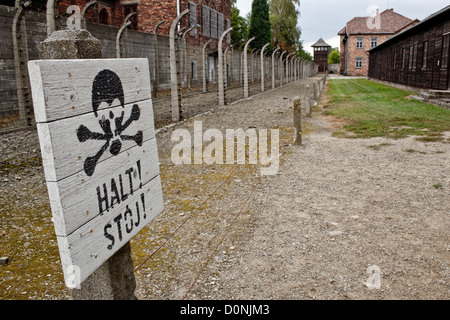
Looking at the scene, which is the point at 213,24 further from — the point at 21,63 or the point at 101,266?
the point at 101,266

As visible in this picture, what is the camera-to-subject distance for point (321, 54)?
99.2 m

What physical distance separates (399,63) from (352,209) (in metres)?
26.8

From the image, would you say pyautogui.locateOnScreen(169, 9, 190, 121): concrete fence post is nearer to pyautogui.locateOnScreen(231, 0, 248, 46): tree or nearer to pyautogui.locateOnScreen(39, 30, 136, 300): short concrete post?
pyautogui.locateOnScreen(39, 30, 136, 300): short concrete post

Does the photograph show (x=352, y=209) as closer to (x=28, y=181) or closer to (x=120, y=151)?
→ (x=120, y=151)

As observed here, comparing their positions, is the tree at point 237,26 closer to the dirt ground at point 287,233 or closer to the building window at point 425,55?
the building window at point 425,55

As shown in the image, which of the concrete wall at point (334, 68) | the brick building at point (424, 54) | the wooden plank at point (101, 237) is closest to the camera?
the wooden plank at point (101, 237)

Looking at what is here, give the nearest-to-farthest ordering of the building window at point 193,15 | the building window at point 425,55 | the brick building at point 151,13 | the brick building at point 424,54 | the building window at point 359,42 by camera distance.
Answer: the brick building at point 424,54 → the building window at point 425,55 → the brick building at point 151,13 → the building window at point 193,15 → the building window at point 359,42

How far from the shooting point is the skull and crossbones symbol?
1364 millimetres

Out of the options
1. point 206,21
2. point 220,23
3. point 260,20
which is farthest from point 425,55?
point 260,20

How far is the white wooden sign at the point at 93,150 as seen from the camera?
1220 millimetres

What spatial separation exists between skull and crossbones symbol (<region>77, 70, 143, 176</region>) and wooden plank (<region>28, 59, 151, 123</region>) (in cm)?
2

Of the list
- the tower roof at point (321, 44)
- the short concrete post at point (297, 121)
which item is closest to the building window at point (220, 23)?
the short concrete post at point (297, 121)

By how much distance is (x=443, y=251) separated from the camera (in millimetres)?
3289

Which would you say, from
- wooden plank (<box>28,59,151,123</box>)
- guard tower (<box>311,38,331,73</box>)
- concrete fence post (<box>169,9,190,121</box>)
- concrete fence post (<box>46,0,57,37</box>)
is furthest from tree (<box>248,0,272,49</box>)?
wooden plank (<box>28,59,151,123</box>)
